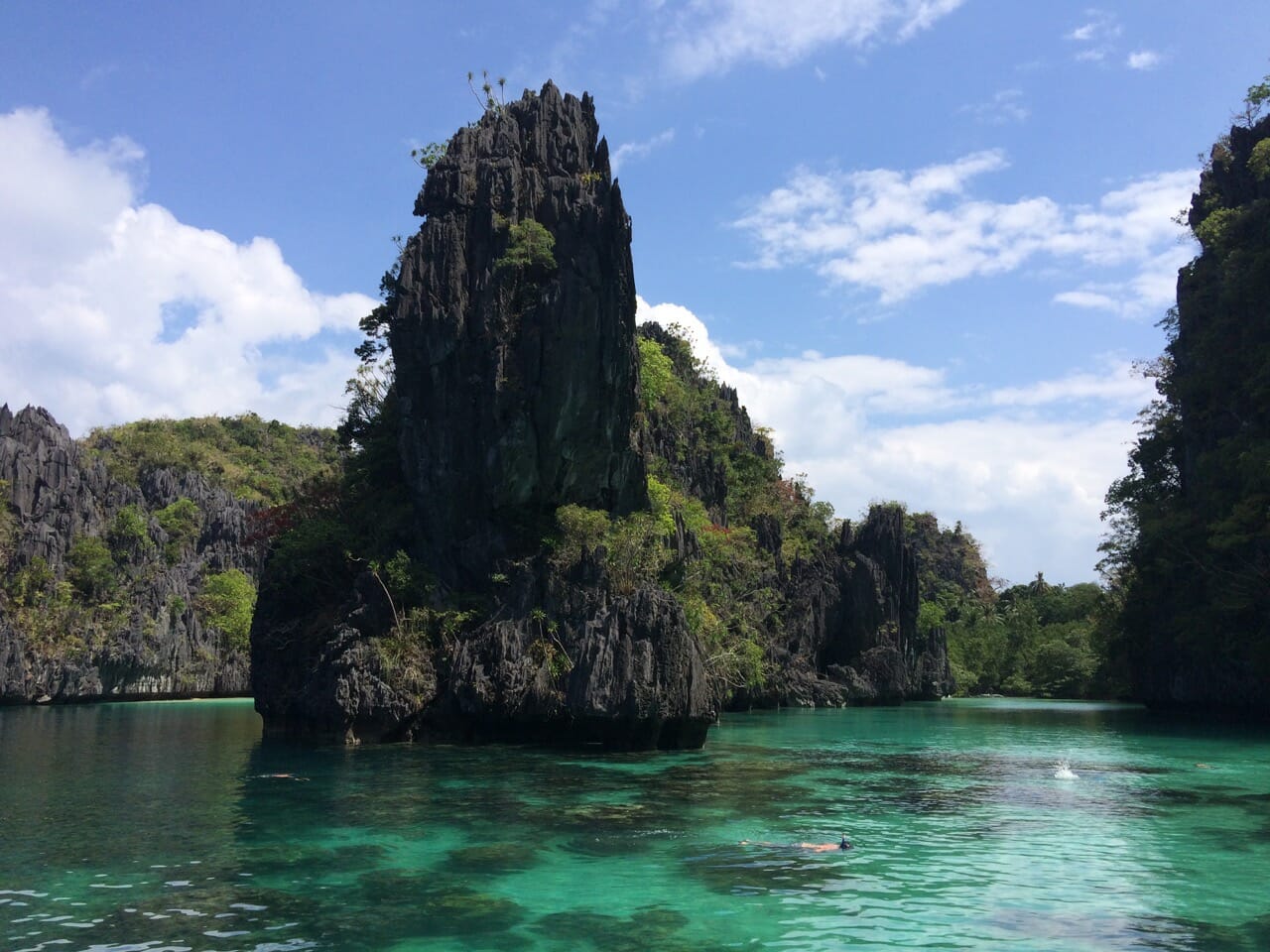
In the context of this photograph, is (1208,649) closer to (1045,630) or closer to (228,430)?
(1045,630)

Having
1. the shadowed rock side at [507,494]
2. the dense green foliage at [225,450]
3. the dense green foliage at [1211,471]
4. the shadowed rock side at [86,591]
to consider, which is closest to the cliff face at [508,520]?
the shadowed rock side at [507,494]

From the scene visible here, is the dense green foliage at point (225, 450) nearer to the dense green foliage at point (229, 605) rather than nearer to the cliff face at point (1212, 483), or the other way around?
the dense green foliage at point (229, 605)

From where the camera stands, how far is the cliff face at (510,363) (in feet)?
103

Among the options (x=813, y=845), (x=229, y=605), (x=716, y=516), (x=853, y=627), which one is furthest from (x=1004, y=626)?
(x=813, y=845)

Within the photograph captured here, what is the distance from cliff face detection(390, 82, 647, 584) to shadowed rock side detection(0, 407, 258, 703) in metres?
32.5

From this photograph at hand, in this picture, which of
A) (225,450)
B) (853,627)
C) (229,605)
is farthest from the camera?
(225,450)

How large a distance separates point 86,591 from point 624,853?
66790mm

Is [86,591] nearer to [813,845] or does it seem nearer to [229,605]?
[229,605]

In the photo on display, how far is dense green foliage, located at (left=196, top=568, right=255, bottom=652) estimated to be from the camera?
76.2 metres

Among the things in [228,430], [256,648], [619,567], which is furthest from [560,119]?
[228,430]

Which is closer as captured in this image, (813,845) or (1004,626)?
(813,845)

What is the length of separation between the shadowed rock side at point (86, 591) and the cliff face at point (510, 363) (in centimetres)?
3248

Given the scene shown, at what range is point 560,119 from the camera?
38.8 m

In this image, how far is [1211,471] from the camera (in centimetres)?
4172
